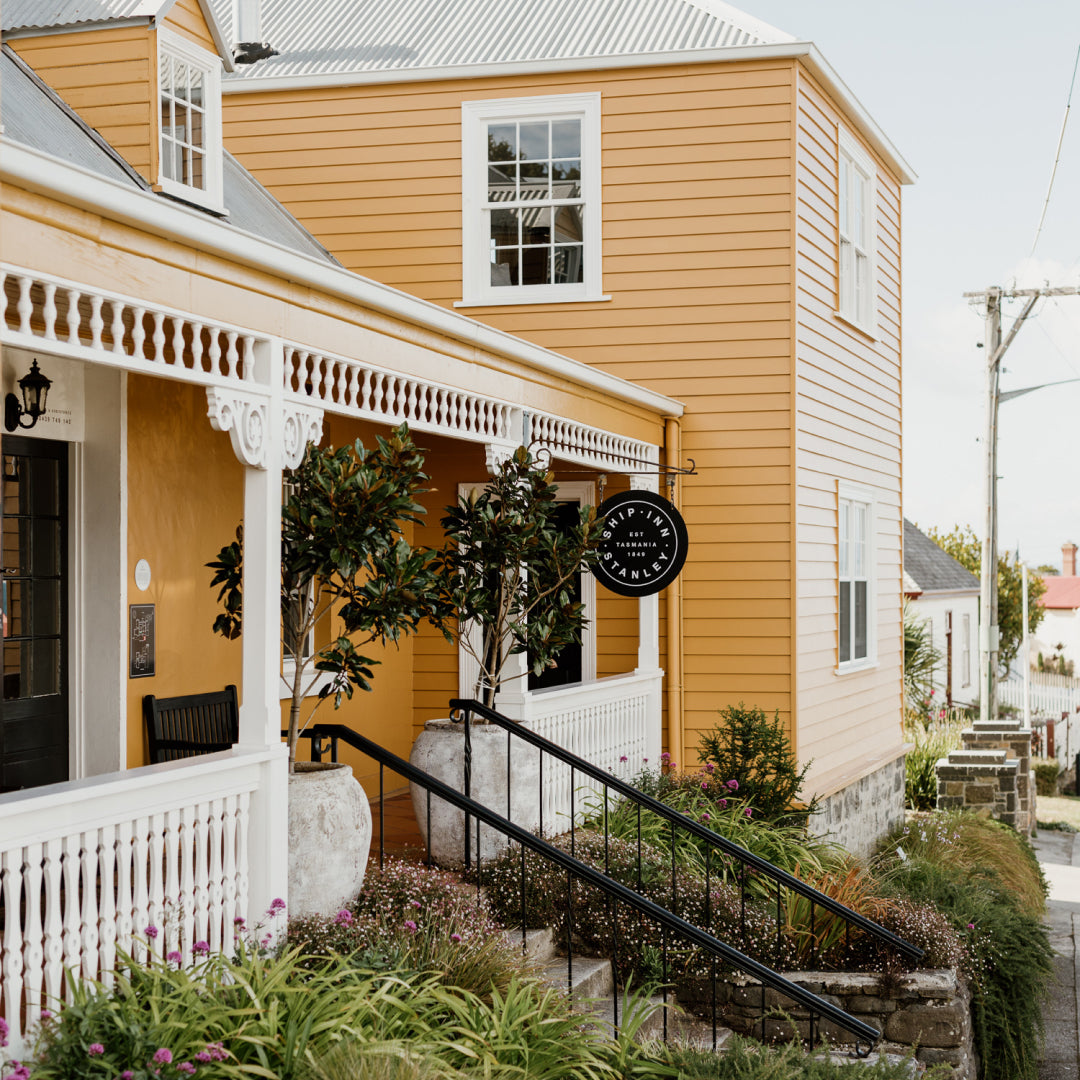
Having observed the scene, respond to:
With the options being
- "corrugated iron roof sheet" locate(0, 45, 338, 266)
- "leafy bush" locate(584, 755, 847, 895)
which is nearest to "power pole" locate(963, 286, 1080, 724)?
"leafy bush" locate(584, 755, 847, 895)

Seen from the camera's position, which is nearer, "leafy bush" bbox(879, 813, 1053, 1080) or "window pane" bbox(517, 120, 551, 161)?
"leafy bush" bbox(879, 813, 1053, 1080)

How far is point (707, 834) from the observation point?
7.65 meters

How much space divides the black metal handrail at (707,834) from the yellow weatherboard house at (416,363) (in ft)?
1.99

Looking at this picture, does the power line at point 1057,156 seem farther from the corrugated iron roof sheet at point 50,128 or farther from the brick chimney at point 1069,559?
the brick chimney at point 1069,559

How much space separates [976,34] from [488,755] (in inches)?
1229

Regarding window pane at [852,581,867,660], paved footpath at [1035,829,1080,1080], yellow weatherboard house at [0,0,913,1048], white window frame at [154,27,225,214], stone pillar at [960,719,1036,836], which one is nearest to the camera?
yellow weatherboard house at [0,0,913,1048]

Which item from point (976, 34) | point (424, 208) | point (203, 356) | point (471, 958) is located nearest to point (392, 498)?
point (203, 356)

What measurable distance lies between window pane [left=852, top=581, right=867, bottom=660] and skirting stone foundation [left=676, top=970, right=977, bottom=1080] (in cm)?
640

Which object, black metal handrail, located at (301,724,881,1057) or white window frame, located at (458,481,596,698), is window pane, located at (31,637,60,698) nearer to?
black metal handrail, located at (301,724,881,1057)

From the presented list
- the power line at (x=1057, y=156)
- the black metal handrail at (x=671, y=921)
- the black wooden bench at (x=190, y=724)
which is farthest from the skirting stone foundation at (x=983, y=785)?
the black metal handrail at (x=671, y=921)

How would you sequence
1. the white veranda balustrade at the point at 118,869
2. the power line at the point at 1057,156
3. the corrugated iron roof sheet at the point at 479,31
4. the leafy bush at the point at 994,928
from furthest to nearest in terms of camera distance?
the power line at the point at 1057,156 → the corrugated iron roof sheet at the point at 479,31 → the leafy bush at the point at 994,928 → the white veranda balustrade at the point at 118,869

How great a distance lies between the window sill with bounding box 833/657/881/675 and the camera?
43.5 feet

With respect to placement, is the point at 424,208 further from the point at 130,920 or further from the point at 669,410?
the point at 130,920

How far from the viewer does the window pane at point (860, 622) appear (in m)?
14.1
